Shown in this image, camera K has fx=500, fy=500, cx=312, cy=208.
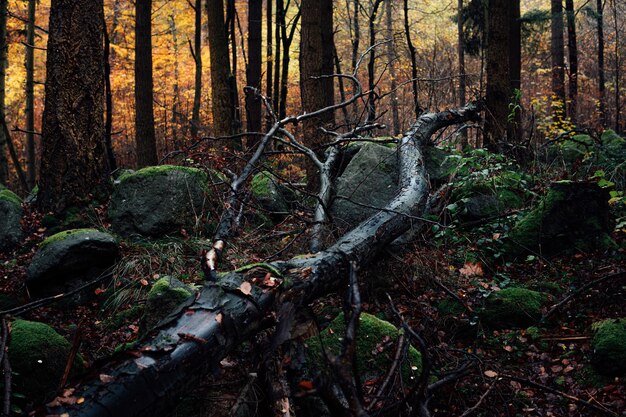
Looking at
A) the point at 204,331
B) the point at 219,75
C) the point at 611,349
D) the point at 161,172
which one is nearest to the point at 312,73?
the point at 161,172

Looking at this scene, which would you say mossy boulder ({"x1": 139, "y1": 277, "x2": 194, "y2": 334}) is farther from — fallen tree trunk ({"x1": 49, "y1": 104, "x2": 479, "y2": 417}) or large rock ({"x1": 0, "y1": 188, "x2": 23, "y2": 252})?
large rock ({"x1": 0, "y1": 188, "x2": 23, "y2": 252})

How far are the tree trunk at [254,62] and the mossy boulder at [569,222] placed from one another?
26.3 ft

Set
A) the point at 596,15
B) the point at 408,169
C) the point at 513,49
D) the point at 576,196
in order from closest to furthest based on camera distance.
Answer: the point at 576,196
the point at 408,169
the point at 513,49
the point at 596,15

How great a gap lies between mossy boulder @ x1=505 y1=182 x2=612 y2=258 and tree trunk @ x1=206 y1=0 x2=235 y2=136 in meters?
6.89

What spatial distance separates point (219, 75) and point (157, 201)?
192 inches

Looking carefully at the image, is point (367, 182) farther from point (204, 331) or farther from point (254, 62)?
point (254, 62)

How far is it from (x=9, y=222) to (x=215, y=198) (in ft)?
9.15

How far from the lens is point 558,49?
15898mm

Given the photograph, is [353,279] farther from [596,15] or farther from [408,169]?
[596,15]

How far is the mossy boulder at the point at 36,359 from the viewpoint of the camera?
3.29 m

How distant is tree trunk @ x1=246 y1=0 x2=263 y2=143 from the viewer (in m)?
12.3

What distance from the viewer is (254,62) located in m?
12.5

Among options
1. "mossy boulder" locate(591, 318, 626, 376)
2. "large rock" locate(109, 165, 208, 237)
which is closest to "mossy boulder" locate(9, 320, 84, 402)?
"large rock" locate(109, 165, 208, 237)

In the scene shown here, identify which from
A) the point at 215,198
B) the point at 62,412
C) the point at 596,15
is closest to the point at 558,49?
the point at 596,15
